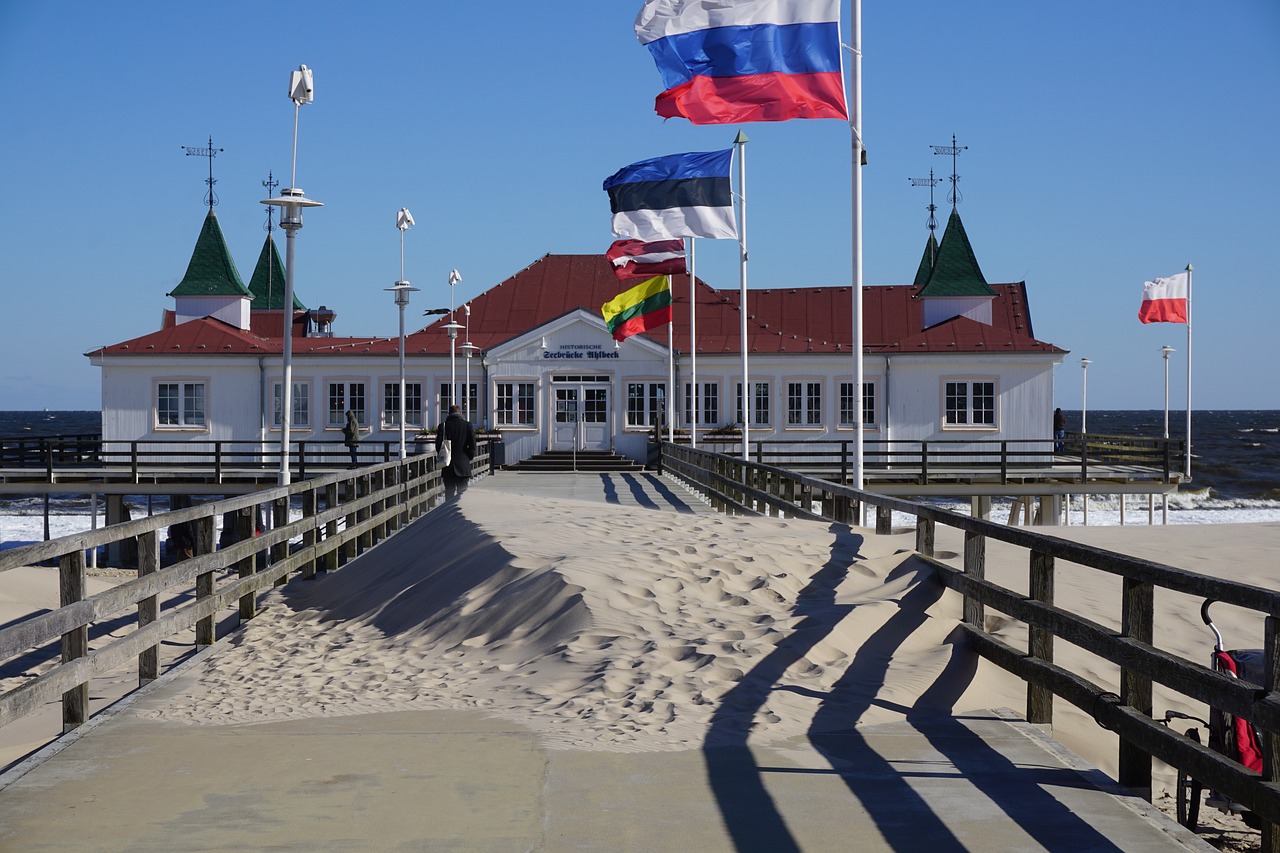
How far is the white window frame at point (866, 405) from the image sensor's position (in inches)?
1583

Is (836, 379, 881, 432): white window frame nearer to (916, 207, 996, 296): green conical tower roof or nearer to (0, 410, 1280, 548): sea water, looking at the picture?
(0, 410, 1280, 548): sea water

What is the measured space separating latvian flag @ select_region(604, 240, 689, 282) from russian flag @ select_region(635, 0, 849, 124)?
Result: 471 inches

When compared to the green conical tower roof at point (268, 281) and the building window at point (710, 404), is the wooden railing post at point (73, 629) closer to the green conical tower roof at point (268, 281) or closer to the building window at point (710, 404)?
the building window at point (710, 404)

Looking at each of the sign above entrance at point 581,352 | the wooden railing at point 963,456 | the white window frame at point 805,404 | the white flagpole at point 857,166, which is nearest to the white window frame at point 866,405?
the white window frame at point 805,404

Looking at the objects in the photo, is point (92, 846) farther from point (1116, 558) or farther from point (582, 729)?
point (1116, 558)

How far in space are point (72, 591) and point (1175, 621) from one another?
8269 millimetres

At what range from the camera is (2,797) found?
5.55m

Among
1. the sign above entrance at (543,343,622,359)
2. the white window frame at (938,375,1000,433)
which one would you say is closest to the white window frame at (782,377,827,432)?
the white window frame at (938,375,1000,433)

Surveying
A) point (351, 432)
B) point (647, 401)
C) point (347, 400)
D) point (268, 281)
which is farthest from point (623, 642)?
point (268, 281)

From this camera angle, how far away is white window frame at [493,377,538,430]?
40.9 m

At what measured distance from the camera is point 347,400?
136 feet

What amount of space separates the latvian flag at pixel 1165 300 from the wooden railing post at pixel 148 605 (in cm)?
3415

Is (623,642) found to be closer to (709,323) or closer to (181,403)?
(181,403)

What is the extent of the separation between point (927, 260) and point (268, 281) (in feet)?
94.8
